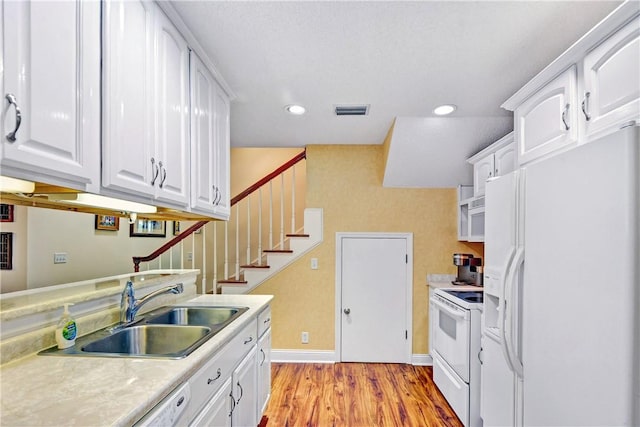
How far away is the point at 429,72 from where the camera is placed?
87.5 inches

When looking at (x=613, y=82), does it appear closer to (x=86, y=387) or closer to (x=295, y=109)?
(x=295, y=109)

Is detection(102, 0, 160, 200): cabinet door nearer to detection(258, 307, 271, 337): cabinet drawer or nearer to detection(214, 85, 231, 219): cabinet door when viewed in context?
detection(214, 85, 231, 219): cabinet door

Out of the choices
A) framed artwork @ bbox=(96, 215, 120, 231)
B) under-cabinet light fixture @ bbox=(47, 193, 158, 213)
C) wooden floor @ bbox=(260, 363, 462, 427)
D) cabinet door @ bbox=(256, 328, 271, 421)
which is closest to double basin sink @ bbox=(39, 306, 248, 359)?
cabinet door @ bbox=(256, 328, 271, 421)

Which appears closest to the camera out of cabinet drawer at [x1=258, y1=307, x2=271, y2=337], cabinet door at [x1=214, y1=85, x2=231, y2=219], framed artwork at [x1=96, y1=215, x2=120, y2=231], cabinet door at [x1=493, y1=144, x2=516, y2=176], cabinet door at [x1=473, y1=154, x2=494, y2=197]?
cabinet door at [x1=214, y1=85, x2=231, y2=219]

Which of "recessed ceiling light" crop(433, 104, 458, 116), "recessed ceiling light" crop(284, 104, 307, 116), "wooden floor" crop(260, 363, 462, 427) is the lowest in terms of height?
"wooden floor" crop(260, 363, 462, 427)

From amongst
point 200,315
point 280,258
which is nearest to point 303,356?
point 280,258

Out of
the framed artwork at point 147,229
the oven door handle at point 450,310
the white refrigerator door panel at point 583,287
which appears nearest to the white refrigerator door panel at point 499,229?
the white refrigerator door panel at point 583,287

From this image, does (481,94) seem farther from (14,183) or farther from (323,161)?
(14,183)

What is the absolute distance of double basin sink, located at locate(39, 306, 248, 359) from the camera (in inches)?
57.7

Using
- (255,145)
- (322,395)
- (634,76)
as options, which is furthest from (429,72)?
(322,395)

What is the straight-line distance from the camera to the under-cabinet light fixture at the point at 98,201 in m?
1.29

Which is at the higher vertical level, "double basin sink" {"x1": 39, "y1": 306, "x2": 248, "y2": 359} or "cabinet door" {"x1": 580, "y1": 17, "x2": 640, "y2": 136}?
"cabinet door" {"x1": 580, "y1": 17, "x2": 640, "y2": 136}

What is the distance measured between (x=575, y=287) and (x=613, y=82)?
0.98 m

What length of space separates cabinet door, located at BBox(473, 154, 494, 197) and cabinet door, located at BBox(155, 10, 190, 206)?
2.53 meters
